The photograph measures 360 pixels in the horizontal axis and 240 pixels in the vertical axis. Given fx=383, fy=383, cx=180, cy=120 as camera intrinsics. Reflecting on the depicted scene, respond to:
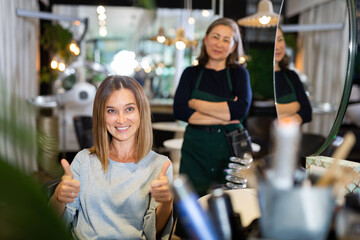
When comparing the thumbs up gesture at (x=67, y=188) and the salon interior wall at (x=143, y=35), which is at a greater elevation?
the salon interior wall at (x=143, y=35)

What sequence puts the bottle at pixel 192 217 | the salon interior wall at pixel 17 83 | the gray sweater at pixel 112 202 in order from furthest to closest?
the gray sweater at pixel 112 202 → the bottle at pixel 192 217 → the salon interior wall at pixel 17 83

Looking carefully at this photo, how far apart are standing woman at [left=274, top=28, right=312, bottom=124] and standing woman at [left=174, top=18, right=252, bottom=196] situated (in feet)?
2.10

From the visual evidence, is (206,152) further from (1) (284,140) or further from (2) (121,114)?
(1) (284,140)

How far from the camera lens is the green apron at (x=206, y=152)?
85.7 inches

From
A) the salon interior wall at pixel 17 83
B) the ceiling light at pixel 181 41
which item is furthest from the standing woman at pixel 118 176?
the ceiling light at pixel 181 41

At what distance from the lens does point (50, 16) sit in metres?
4.48

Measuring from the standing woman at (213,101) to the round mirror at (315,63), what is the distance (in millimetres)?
595

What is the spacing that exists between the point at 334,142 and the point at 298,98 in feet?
0.74

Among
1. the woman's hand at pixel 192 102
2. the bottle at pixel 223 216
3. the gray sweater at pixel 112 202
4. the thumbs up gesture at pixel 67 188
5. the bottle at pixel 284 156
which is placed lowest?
the gray sweater at pixel 112 202

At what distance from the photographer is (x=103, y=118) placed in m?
1.40

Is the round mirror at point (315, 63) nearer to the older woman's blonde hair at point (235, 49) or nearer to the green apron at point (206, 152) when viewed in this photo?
the older woman's blonde hair at point (235, 49)

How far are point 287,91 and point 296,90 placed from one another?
46 millimetres

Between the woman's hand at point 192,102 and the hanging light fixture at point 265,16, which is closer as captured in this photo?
the hanging light fixture at point 265,16

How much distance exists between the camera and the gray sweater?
1290 mm
